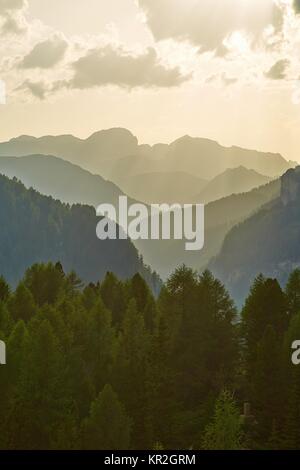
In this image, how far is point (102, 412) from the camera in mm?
48281

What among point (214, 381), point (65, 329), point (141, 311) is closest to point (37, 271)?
point (141, 311)

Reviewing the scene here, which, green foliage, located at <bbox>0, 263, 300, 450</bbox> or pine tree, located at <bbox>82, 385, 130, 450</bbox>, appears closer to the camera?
pine tree, located at <bbox>82, 385, 130, 450</bbox>

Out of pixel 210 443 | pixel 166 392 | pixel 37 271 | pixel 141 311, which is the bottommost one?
pixel 210 443

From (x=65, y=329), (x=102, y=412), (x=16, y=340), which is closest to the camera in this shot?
(x=102, y=412)

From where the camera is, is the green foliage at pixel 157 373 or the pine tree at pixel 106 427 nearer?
the pine tree at pixel 106 427

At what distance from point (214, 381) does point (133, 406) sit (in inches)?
465

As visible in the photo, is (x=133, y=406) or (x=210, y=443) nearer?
(x=210, y=443)

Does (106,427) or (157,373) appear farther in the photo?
(157,373)

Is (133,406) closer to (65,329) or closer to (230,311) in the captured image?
(65,329)

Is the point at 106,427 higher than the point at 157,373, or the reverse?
the point at 157,373

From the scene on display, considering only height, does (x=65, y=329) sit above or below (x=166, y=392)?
above

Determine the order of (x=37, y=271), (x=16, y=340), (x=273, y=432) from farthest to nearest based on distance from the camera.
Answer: (x=37, y=271)
(x=16, y=340)
(x=273, y=432)

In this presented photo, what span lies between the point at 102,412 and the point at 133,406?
6858mm

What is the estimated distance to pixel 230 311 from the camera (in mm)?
69688
